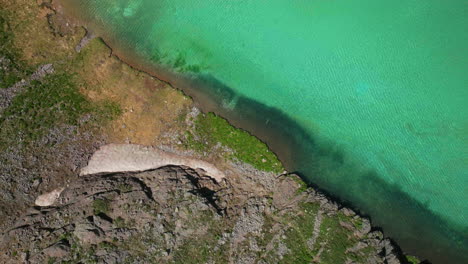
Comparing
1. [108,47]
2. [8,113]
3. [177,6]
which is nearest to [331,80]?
[177,6]

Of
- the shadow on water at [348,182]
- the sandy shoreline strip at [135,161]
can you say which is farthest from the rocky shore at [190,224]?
the shadow on water at [348,182]

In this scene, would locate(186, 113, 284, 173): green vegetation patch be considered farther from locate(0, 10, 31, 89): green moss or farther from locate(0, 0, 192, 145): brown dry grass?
locate(0, 10, 31, 89): green moss

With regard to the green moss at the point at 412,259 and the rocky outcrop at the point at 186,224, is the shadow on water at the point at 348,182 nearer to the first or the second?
the green moss at the point at 412,259

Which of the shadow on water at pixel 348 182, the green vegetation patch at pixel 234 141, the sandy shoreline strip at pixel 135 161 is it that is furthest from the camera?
the shadow on water at pixel 348 182

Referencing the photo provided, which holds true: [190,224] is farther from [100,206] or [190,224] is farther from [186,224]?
[100,206]

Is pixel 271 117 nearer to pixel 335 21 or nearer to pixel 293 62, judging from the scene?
pixel 293 62
